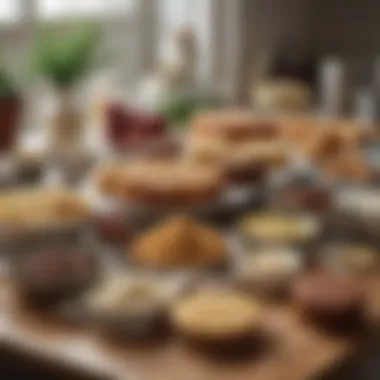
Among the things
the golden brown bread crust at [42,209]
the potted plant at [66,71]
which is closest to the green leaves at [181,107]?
the potted plant at [66,71]

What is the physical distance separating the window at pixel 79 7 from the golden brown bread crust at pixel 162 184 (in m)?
0.70

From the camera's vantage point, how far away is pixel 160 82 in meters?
2.03

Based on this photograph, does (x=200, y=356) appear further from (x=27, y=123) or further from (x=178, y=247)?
(x=27, y=123)

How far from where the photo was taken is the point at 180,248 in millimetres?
1161

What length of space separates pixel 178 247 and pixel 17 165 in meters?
0.42

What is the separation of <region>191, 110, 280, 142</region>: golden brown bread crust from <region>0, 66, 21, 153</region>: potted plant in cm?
31

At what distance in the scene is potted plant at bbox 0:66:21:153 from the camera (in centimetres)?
155

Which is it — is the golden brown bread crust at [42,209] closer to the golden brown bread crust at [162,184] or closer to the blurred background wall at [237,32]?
the golden brown bread crust at [162,184]

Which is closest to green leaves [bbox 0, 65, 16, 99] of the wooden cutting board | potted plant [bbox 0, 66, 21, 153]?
potted plant [bbox 0, 66, 21, 153]

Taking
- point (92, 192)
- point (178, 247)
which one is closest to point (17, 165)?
point (92, 192)

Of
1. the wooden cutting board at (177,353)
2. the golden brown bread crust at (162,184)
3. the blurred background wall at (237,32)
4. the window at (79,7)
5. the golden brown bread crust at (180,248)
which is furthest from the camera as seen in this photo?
the blurred background wall at (237,32)

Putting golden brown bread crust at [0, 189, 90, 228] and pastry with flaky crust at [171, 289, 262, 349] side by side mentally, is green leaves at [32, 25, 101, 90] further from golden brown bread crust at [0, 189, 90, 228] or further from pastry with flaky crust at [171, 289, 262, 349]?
pastry with flaky crust at [171, 289, 262, 349]

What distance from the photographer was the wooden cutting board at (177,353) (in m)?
0.93

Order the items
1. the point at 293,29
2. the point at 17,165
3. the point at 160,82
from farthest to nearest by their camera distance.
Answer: the point at 293,29
the point at 160,82
the point at 17,165
